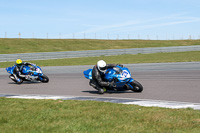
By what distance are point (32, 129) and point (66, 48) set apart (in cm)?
4399

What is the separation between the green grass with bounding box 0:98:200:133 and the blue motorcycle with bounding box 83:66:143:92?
2589mm

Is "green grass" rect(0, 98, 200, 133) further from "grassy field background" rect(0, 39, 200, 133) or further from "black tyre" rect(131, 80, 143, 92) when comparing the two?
"black tyre" rect(131, 80, 143, 92)

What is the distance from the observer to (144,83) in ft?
46.6

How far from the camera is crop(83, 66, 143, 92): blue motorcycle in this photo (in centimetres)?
1103

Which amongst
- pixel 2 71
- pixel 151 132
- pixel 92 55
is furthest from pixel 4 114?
pixel 92 55

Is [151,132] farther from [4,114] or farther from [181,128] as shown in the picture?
[4,114]

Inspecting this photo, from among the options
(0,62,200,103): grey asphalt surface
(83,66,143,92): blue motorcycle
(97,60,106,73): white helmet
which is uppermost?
(97,60,106,73): white helmet

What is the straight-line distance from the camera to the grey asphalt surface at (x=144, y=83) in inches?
418

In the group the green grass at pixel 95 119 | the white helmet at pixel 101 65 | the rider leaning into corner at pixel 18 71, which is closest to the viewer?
the green grass at pixel 95 119

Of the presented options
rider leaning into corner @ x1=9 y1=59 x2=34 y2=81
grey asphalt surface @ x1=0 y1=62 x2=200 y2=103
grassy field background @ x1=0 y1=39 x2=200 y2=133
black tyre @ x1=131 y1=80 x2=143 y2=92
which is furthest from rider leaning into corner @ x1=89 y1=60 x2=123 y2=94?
rider leaning into corner @ x1=9 y1=59 x2=34 y2=81

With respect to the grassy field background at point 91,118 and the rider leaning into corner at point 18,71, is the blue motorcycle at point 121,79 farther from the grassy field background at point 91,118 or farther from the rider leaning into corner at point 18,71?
the rider leaning into corner at point 18,71

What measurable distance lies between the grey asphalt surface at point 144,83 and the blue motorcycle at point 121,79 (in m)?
0.22

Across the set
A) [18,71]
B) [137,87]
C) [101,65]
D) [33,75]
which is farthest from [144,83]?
[18,71]

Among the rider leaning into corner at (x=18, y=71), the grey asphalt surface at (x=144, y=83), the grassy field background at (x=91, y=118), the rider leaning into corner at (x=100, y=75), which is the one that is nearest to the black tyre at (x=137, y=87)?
the grey asphalt surface at (x=144, y=83)
